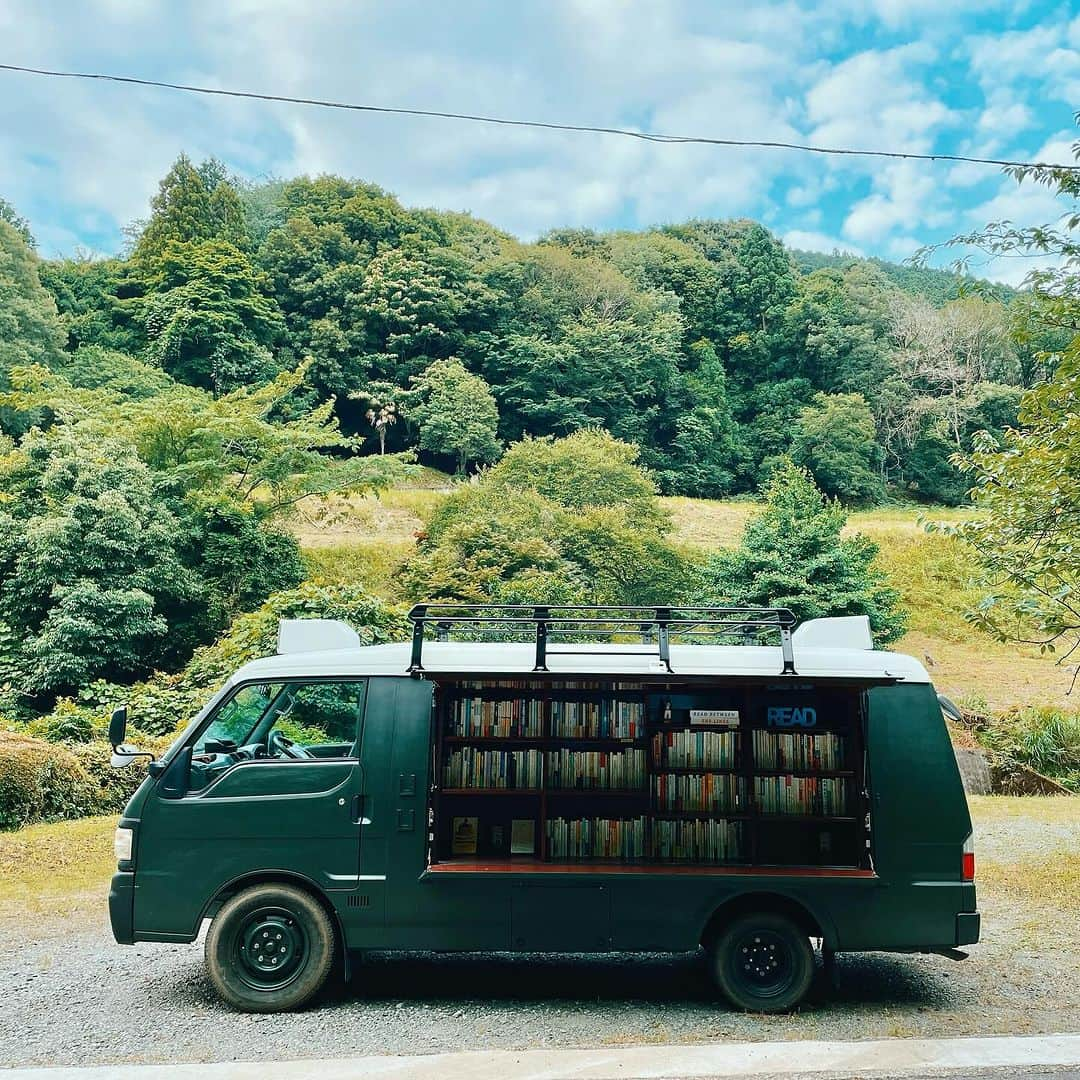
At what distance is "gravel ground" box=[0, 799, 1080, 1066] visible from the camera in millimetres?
5352

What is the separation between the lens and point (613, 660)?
20.2 ft

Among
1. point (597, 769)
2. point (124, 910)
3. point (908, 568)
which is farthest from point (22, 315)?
point (597, 769)

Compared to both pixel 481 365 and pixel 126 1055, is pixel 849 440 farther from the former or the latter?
pixel 126 1055

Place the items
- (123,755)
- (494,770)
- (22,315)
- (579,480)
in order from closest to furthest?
1. (123,755)
2. (494,770)
3. (579,480)
4. (22,315)

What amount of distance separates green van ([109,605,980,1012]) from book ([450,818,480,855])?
0.01 meters

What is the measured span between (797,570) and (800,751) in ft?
56.3

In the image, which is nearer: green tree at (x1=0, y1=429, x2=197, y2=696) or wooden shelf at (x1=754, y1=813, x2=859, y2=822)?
wooden shelf at (x1=754, y1=813, x2=859, y2=822)

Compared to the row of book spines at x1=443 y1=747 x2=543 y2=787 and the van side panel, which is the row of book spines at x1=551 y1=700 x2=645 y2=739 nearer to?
the row of book spines at x1=443 y1=747 x2=543 y2=787

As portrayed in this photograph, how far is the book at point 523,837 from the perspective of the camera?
6.14 metres

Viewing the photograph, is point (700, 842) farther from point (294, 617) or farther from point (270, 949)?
point (294, 617)

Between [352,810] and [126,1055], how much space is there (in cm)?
165

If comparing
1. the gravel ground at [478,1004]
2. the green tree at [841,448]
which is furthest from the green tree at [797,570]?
the green tree at [841,448]

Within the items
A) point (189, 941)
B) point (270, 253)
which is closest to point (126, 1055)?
point (189, 941)

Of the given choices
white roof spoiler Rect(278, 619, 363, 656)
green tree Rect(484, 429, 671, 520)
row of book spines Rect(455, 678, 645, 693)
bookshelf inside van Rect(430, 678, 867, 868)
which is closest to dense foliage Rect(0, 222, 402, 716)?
green tree Rect(484, 429, 671, 520)
